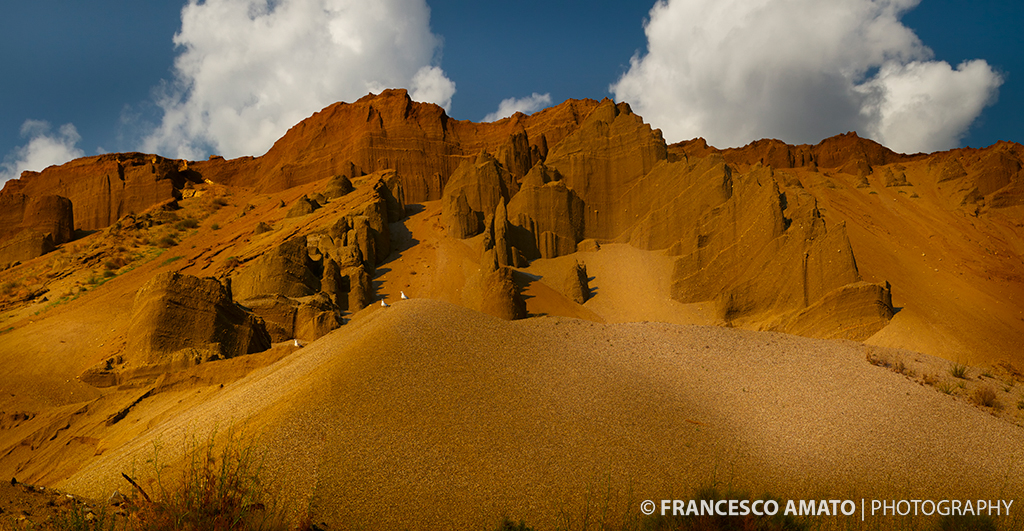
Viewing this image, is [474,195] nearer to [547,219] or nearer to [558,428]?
[547,219]

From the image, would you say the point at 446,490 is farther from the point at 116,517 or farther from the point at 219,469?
the point at 116,517

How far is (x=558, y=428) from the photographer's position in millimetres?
6336

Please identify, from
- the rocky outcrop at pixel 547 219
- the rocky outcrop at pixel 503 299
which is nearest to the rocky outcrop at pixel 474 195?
the rocky outcrop at pixel 547 219

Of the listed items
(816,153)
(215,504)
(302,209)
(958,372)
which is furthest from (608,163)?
(215,504)

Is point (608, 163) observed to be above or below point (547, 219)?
above

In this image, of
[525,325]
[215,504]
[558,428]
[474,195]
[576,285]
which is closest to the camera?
[215,504]

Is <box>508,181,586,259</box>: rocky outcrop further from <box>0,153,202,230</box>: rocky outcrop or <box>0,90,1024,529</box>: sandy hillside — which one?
<box>0,153,202,230</box>: rocky outcrop

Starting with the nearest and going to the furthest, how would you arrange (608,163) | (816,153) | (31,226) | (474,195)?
1. (474,195)
2. (608,163)
3. (31,226)
4. (816,153)

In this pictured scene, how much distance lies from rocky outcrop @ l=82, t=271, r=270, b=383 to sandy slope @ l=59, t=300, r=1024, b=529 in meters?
5.25

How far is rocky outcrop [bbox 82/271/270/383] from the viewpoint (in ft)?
44.3

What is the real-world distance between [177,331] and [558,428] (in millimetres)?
12557

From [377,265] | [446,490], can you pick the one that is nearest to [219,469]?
[446,490]

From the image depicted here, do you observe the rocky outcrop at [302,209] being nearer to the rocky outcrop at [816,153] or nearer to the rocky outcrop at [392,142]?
the rocky outcrop at [392,142]

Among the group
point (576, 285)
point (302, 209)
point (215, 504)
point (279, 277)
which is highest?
point (302, 209)
